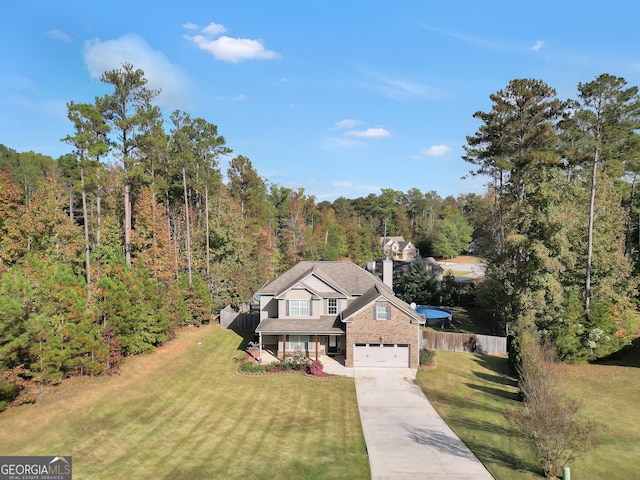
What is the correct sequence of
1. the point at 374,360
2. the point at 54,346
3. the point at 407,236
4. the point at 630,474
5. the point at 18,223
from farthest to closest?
the point at 407,236, the point at 18,223, the point at 374,360, the point at 54,346, the point at 630,474

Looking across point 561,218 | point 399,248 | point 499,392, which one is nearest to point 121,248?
point 499,392

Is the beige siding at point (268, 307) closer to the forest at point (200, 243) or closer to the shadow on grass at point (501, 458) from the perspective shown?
the forest at point (200, 243)

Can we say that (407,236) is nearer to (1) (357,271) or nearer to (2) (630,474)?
(1) (357,271)

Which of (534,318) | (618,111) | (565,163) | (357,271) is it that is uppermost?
(618,111)

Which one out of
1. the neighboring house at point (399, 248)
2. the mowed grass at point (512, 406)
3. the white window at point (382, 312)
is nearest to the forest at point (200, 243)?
the mowed grass at point (512, 406)

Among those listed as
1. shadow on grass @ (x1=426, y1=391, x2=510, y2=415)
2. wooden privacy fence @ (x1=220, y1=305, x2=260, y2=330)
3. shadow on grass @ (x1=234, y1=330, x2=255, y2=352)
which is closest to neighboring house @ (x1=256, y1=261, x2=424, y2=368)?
shadow on grass @ (x1=234, y1=330, x2=255, y2=352)

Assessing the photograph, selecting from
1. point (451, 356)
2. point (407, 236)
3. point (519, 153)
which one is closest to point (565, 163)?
point (519, 153)
